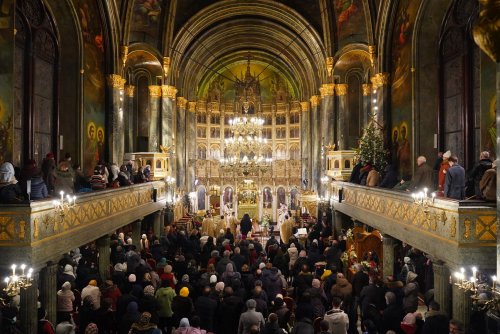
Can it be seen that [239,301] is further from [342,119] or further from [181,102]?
[181,102]

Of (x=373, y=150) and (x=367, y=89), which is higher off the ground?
(x=367, y=89)

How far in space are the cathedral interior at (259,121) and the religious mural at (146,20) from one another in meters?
0.09

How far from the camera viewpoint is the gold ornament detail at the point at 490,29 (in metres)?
4.88

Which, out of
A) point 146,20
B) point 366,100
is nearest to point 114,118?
point 146,20

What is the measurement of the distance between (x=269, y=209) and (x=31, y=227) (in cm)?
4053

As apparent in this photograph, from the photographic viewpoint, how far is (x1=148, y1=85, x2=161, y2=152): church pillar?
86.5 ft

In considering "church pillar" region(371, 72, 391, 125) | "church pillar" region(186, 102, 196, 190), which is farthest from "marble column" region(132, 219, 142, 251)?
"church pillar" region(186, 102, 196, 190)

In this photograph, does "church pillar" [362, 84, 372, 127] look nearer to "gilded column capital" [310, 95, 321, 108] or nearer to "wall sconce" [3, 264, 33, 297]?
"gilded column capital" [310, 95, 321, 108]

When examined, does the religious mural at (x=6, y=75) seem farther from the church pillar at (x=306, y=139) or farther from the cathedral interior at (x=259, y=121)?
the church pillar at (x=306, y=139)

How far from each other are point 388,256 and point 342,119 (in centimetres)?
Answer: 1378

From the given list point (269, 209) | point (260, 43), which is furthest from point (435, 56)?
point (269, 209)

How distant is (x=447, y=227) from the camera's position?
8969 mm

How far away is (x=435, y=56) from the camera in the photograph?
16.6 m

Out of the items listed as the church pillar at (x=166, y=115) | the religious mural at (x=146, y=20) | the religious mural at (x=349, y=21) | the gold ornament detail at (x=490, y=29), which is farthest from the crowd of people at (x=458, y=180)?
the church pillar at (x=166, y=115)
